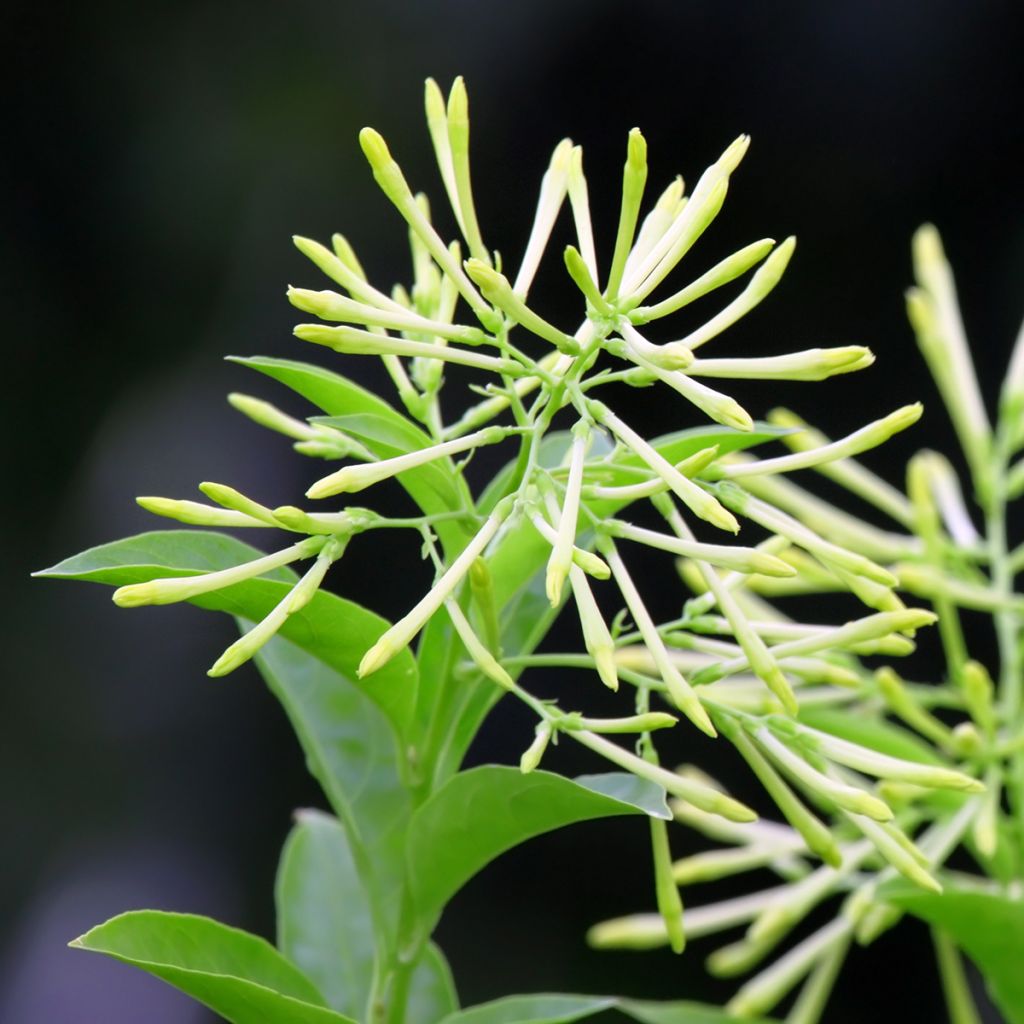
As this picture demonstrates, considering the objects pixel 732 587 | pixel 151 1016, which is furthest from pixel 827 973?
pixel 151 1016

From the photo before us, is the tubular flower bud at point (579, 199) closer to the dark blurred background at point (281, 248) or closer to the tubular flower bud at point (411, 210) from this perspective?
the tubular flower bud at point (411, 210)

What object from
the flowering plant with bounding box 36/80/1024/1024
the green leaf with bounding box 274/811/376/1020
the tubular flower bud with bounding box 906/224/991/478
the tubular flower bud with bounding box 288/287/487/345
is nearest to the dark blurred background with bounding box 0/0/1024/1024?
the tubular flower bud with bounding box 906/224/991/478

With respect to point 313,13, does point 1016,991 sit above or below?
below

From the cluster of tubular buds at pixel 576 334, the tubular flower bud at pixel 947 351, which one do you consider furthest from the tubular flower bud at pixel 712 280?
the tubular flower bud at pixel 947 351

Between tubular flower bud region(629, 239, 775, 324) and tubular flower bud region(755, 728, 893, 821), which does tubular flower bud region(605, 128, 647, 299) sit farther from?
tubular flower bud region(755, 728, 893, 821)

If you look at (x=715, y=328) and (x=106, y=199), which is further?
(x=106, y=199)

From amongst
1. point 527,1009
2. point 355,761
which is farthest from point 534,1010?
point 355,761

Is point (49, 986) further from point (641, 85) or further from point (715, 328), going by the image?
point (715, 328)
